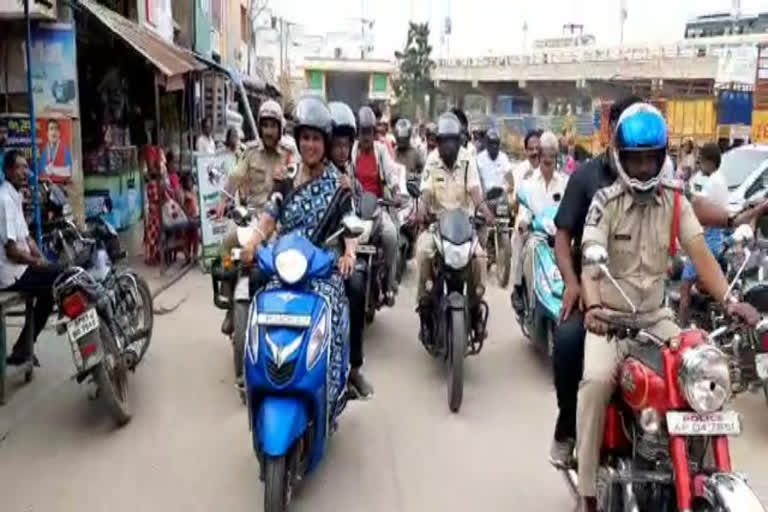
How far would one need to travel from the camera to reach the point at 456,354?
5387 mm

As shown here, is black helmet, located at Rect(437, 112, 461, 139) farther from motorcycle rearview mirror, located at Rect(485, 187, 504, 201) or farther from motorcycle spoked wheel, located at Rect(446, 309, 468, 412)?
motorcycle spoked wheel, located at Rect(446, 309, 468, 412)

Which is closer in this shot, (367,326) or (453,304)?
(453,304)

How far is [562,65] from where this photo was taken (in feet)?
138

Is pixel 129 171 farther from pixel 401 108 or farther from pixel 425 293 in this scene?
pixel 401 108

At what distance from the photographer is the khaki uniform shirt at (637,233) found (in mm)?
3496

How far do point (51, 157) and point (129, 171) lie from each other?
10.1 feet

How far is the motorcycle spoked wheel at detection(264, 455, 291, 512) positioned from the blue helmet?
1.80 m

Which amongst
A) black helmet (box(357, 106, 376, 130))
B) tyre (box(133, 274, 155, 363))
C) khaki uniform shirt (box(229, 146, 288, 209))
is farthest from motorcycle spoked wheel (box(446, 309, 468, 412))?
black helmet (box(357, 106, 376, 130))

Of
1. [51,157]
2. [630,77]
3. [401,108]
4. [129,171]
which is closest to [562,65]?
[630,77]

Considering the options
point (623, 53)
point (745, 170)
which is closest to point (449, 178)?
point (745, 170)

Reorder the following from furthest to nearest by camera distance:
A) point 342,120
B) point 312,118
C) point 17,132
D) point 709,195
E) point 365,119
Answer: point 17,132
point 365,119
point 709,195
point 342,120
point 312,118

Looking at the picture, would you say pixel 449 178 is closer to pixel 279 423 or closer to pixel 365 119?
pixel 365 119

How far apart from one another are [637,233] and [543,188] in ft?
12.9

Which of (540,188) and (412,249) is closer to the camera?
(540,188)
